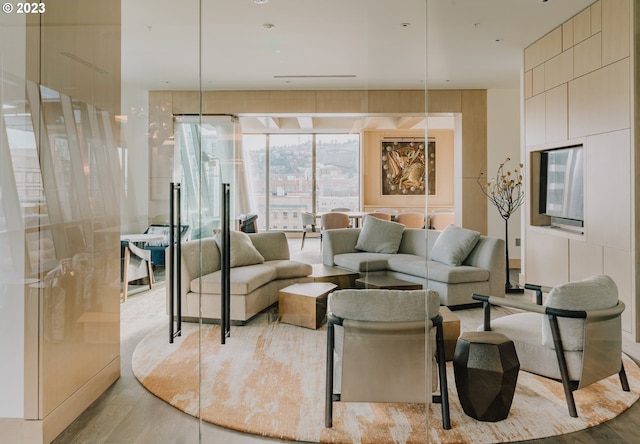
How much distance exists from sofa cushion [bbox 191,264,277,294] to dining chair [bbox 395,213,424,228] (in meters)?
0.77

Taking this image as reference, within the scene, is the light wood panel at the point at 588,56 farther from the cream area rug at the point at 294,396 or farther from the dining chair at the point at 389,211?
the cream area rug at the point at 294,396

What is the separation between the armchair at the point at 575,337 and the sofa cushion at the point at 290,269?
3.94 ft

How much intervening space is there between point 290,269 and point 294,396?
679mm

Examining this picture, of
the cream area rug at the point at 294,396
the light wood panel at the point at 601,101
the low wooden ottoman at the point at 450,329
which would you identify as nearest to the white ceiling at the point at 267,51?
the light wood panel at the point at 601,101

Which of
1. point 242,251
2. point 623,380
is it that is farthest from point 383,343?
point 623,380

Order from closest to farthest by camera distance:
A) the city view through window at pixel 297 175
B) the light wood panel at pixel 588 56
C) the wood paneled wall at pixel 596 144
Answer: the city view through window at pixel 297 175
the wood paneled wall at pixel 596 144
the light wood panel at pixel 588 56

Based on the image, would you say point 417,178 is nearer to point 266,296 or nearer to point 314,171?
point 314,171

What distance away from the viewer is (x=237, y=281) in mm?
2559

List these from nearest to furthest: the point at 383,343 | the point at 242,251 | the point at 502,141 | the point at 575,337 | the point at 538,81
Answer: the point at 383,343 < the point at 575,337 < the point at 242,251 < the point at 502,141 < the point at 538,81

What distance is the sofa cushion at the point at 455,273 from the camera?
2.44 m

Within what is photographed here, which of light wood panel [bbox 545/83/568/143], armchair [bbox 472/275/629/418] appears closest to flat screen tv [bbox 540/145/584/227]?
light wood panel [bbox 545/83/568/143]

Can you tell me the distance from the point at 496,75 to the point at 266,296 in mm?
2246

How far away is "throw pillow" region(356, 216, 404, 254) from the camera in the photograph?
2.53m

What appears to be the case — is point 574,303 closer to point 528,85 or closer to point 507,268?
point 507,268
